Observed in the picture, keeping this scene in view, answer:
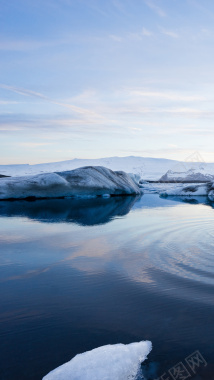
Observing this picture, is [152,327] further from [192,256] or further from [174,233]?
[174,233]

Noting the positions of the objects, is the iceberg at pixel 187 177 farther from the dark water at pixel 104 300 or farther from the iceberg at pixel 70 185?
the dark water at pixel 104 300

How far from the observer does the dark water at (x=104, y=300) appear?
1443 mm

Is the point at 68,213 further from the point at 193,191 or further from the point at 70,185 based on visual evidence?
the point at 193,191

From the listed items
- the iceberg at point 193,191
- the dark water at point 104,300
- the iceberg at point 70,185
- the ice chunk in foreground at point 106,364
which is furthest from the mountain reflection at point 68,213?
the iceberg at point 193,191

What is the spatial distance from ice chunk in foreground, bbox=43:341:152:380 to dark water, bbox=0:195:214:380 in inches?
2.1

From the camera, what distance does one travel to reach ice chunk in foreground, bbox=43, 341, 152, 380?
50.7 inches

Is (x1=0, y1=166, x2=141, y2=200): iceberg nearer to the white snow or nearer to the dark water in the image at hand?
the white snow

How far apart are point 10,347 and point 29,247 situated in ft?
7.00

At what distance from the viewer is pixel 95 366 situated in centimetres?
134

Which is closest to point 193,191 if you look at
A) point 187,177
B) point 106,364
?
point 106,364

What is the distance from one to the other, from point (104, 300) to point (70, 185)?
9.79 meters

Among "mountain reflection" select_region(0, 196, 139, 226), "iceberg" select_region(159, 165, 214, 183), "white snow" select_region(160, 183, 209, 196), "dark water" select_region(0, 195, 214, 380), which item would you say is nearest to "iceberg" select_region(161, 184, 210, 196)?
"white snow" select_region(160, 183, 209, 196)

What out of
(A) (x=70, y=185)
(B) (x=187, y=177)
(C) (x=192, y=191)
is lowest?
(C) (x=192, y=191)

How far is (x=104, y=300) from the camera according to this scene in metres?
2.03
